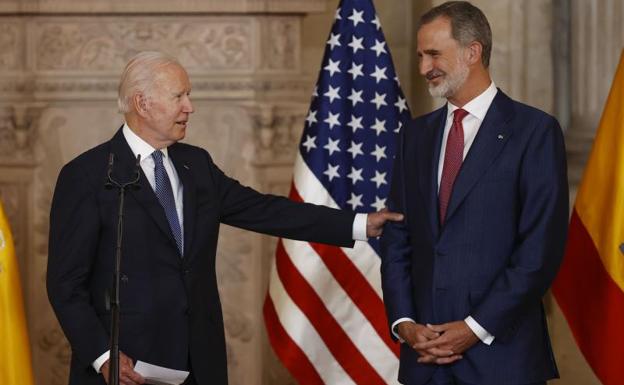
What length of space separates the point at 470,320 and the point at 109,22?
129 inches

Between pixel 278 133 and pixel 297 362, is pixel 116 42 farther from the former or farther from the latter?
pixel 297 362

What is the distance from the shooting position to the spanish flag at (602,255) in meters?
4.23

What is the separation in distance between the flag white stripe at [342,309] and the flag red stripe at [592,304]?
948 millimetres

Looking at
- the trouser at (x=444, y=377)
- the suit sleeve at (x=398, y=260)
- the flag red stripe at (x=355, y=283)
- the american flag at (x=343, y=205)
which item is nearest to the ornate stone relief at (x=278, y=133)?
Result: the american flag at (x=343, y=205)

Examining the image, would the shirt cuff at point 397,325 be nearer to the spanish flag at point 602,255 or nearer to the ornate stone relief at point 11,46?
the spanish flag at point 602,255

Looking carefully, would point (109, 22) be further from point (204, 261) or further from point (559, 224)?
point (559, 224)

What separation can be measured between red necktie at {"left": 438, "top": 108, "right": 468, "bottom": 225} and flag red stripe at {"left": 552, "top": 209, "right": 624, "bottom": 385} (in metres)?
1.02

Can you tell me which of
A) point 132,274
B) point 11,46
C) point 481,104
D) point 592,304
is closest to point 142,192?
point 132,274

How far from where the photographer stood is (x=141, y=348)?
11.9 feet

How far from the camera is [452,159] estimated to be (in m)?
3.55

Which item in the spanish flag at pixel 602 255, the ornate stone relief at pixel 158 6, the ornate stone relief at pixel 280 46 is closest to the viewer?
the spanish flag at pixel 602 255

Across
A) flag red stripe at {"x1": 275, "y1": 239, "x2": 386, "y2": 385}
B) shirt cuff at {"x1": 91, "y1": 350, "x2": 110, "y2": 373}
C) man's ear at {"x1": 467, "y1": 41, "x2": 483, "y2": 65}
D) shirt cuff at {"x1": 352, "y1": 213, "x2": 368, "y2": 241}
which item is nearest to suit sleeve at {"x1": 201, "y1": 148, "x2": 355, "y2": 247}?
shirt cuff at {"x1": 352, "y1": 213, "x2": 368, "y2": 241}

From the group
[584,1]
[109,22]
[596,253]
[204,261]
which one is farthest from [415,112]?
[204,261]

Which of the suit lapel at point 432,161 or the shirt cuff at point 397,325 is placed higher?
the suit lapel at point 432,161
